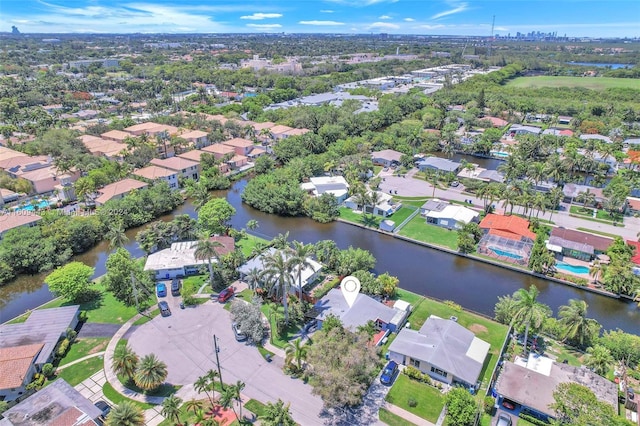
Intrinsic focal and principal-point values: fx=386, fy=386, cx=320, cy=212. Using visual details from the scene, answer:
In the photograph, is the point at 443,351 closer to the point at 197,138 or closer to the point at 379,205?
the point at 379,205

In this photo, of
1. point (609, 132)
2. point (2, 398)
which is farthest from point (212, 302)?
point (609, 132)

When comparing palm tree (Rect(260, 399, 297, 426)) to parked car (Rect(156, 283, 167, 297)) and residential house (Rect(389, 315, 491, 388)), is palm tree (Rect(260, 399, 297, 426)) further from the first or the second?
parked car (Rect(156, 283, 167, 297))

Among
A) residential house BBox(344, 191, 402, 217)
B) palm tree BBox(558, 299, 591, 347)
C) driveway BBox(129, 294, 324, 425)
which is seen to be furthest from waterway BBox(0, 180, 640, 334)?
driveway BBox(129, 294, 324, 425)

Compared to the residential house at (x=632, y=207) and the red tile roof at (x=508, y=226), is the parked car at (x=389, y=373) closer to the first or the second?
the red tile roof at (x=508, y=226)

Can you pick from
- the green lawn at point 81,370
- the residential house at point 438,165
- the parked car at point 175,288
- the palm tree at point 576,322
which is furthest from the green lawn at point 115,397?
the residential house at point 438,165

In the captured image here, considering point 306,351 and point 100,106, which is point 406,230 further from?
point 100,106

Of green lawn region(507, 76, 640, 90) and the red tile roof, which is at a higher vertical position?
green lawn region(507, 76, 640, 90)
